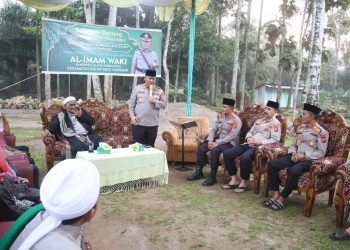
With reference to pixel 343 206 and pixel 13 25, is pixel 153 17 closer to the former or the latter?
pixel 13 25

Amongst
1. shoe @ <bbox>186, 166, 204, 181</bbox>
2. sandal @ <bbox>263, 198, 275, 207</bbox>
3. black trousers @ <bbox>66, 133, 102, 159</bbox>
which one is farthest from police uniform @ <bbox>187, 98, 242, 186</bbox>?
black trousers @ <bbox>66, 133, 102, 159</bbox>

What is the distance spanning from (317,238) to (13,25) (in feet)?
52.0

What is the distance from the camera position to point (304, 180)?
143 inches

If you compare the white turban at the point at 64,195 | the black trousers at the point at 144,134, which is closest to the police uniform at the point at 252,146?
the black trousers at the point at 144,134

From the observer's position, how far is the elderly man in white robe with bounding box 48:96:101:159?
4597 millimetres

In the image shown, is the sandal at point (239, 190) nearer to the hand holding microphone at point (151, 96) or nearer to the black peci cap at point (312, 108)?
the black peci cap at point (312, 108)

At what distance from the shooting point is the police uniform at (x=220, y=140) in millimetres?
4613

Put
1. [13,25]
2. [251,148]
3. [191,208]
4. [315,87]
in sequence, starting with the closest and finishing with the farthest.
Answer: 1. [191,208]
2. [251,148]
3. [315,87]
4. [13,25]

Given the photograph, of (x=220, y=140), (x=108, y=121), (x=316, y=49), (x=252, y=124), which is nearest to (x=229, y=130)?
(x=220, y=140)

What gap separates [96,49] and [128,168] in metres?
2.92

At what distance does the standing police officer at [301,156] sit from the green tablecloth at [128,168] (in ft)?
4.77

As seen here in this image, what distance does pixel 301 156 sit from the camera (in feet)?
12.3

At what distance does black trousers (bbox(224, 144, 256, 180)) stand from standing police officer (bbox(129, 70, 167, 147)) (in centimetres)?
122

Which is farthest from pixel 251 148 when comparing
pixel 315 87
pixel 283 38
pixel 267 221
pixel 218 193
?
pixel 283 38
